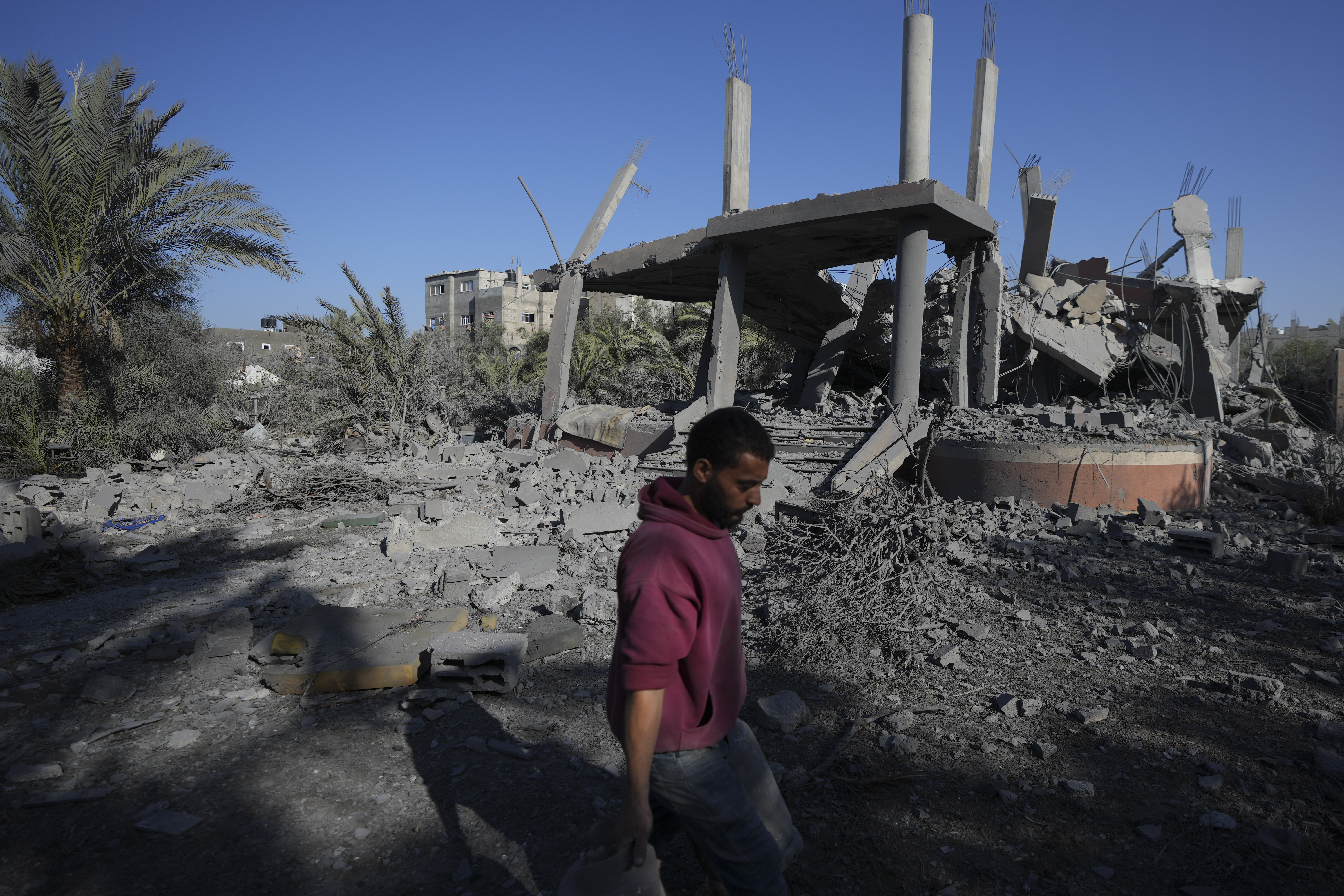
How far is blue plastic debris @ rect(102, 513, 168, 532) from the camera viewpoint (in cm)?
828

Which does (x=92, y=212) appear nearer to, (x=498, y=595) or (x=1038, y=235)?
(x=498, y=595)

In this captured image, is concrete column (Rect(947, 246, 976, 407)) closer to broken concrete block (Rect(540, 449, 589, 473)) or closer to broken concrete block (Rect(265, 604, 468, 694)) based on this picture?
broken concrete block (Rect(540, 449, 589, 473))

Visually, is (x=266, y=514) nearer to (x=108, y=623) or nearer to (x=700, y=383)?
(x=108, y=623)

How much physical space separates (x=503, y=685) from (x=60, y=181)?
12076mm

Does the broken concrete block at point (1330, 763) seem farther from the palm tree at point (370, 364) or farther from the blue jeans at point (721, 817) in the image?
the palm tree at point (370, 364)

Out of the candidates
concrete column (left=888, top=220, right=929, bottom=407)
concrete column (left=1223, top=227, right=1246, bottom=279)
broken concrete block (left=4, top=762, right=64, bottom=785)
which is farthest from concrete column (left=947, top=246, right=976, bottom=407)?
concrete column (left=1223, top=227, right=1246, bottom=279)

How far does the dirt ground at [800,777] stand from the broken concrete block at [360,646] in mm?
86

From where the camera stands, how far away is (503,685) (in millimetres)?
3967

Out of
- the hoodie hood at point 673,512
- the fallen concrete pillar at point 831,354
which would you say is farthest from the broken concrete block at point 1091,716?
the fallen concrete pillar at point 831,354

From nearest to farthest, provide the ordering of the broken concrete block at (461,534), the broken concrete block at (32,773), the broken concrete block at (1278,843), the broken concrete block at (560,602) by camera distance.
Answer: the broken concrete block at (1278,843) < the broken concrete block at (32,773) < the broken concrete block at (560,602) < the broken concrete block at (461,534)

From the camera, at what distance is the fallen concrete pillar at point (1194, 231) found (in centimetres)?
1453

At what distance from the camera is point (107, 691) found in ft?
12.6

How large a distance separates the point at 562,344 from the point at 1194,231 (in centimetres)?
1316

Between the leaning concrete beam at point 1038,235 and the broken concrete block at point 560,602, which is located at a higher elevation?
the leaning concrete beam at point 1038,235
